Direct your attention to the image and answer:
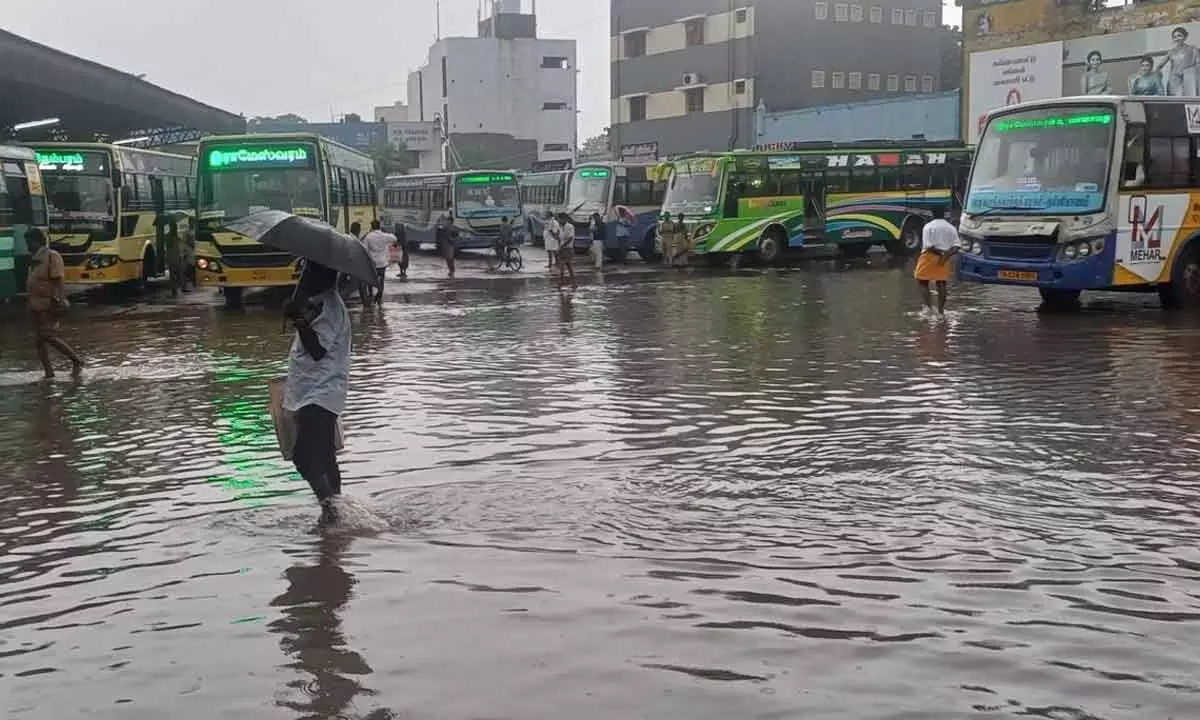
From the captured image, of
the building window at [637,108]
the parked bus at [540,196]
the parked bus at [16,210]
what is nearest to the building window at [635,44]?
the building window at [637,108]

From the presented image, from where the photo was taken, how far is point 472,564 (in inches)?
225

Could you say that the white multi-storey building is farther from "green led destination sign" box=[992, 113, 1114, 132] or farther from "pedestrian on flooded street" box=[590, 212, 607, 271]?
"green led destination sign" box=[992, 113, 1114, 132]

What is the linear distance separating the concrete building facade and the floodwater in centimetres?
4483

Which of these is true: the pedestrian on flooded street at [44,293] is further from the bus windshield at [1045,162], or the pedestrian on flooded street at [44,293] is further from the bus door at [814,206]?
the bus door at [814,206]

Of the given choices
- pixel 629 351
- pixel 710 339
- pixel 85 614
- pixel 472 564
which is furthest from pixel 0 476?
pixel 710 339

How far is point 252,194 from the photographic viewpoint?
68.7 feet

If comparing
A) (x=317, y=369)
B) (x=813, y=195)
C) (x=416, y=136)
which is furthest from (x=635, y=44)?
(x=317, y=369)

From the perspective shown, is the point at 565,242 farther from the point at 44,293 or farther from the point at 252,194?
the point at 44,293

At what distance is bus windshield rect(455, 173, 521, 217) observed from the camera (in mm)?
37875

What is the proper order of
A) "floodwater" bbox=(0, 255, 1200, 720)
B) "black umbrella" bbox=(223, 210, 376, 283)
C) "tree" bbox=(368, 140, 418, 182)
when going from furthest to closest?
"tree" bbox=(368, 140, 418, 182) → "black umbrella" bbox=(223, 210, 376, 283) → "floodwater" bbox=(0, 255, 1200, 720)

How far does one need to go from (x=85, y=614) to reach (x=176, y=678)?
102cm

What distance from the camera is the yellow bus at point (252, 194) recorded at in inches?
818

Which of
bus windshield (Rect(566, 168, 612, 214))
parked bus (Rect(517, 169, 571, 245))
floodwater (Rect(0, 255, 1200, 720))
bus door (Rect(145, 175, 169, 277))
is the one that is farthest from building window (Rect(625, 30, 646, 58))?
floodwater (Rect(0, 255, 1200, 720))

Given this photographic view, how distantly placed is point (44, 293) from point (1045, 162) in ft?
41.3
